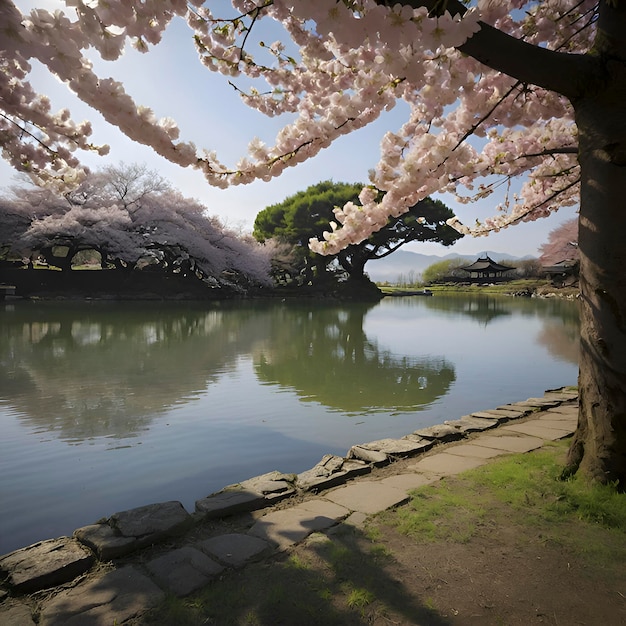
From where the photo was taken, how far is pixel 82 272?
847 inches

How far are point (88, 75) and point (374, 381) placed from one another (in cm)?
492

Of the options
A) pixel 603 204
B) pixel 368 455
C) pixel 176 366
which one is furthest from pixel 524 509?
pixel 176 366

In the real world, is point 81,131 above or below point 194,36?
below

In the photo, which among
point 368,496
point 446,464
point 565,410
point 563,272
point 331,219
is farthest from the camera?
point 563,272

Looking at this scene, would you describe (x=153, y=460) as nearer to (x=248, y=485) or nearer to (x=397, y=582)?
(x=248, y=485)

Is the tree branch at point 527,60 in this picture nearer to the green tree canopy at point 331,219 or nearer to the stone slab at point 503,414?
the stone slab at point 503,414

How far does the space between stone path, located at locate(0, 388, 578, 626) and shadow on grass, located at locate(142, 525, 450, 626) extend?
8cm

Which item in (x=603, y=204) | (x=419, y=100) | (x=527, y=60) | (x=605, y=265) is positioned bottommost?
(x=605, y=265)

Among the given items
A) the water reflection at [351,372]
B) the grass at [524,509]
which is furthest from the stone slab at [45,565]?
the water reflection at [351,372]

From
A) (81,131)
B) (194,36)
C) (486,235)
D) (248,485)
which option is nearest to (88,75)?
(194,36)

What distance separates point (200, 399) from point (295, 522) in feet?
11.0

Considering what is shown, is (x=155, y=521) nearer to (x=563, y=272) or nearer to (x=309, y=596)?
(x=309, y=596)

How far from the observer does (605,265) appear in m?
2.32

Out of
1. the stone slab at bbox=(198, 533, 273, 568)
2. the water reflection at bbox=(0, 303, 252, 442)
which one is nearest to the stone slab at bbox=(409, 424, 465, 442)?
the stone slab at bbox=(198, 533, 273, 568)
